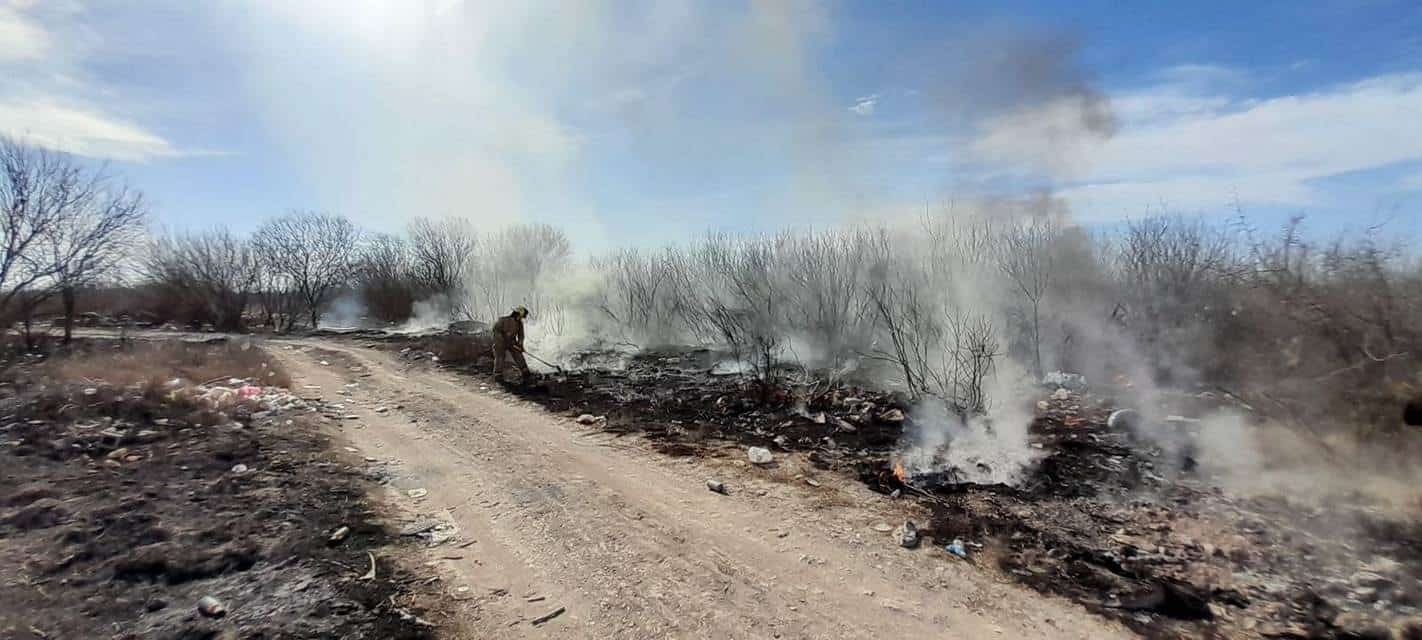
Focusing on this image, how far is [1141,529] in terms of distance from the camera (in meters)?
4.85

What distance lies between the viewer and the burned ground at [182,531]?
378cm

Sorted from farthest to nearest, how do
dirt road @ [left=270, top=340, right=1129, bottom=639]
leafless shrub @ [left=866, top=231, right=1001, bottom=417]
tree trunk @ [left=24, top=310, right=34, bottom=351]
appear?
tree trunk @ [left=24, top=310, right=34, bottom=351] → leafless shrub @ [left=866, top=231, right=1001, bottom=417] → dirt road @ [left=270, top=340, right=1129, bottom=639]

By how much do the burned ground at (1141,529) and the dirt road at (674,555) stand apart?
0.43 metres

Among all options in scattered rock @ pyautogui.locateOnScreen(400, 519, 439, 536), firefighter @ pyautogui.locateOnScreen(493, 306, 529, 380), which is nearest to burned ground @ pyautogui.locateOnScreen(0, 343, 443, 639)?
scattered rock @ pyautogui.locateOnScreen(400, 519, 439, 536)

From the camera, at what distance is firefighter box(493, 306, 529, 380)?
1192 cm

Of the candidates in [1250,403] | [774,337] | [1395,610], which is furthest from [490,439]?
[1250,403]

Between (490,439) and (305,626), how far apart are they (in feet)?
14.5

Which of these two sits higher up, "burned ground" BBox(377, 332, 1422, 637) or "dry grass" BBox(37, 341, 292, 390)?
"dry grass" BBox(37, 341, 292, 390)

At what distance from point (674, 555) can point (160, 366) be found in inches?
517

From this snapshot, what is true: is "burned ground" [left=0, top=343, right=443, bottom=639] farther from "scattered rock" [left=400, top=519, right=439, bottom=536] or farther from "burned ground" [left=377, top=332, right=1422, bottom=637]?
"burned ground" [left=377, top=332, right=1422, bottom=637]

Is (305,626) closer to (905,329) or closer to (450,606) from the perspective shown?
(450,606)

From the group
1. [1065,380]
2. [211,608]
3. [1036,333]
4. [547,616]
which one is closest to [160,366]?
[211,608]

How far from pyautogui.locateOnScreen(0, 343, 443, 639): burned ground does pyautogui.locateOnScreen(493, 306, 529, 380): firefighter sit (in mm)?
4074

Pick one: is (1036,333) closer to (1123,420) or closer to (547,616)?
(1123,420)
